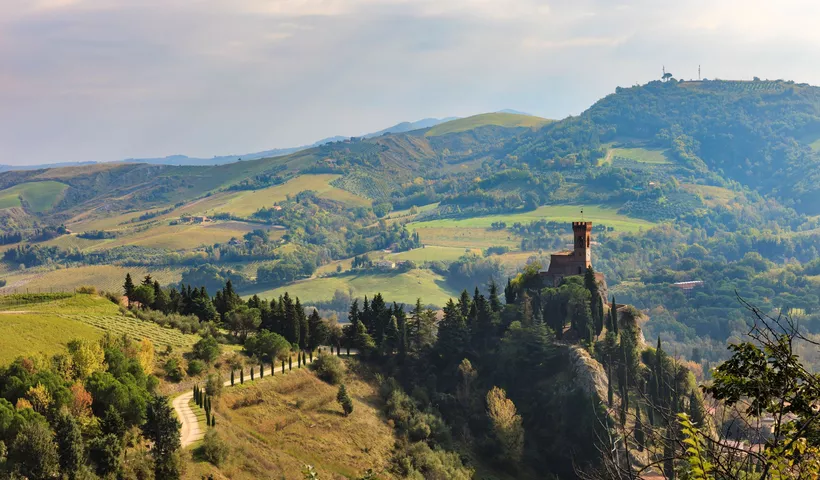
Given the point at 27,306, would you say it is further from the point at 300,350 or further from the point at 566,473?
the point at 566,473

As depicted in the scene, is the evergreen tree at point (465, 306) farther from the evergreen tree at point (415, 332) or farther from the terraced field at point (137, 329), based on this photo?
the terraced field at point (137, 329)

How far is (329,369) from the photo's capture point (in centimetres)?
8719

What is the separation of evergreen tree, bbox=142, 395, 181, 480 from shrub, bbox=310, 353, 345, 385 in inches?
1275

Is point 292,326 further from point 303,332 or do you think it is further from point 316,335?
point 316,335

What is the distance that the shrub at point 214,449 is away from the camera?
5638 centimetres

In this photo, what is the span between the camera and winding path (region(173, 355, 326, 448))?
58272 millimetres

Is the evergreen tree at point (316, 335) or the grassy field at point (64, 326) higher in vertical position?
the grassy field at point (64, 326)

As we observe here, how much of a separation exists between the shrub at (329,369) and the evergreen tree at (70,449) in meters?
39.8

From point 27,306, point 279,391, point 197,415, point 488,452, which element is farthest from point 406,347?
point 27,306

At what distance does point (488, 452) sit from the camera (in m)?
86.3

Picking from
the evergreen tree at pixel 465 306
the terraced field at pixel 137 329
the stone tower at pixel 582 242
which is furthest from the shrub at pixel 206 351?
the stone tower at pixel 582 242

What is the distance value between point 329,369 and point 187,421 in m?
27.2

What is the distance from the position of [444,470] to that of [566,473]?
1870 centimetres

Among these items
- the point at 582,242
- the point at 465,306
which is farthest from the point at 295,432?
the point at 582,242
